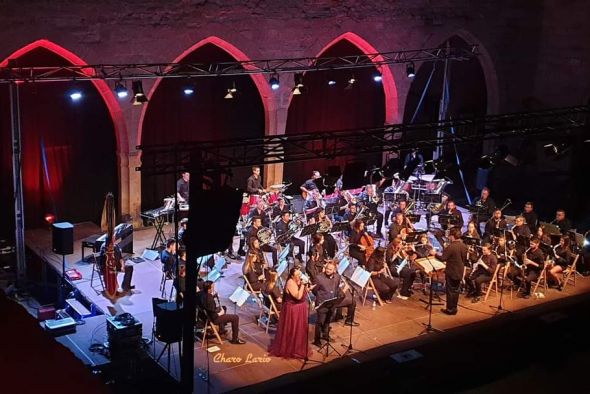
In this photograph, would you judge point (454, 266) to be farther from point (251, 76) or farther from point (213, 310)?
point (251, 76)

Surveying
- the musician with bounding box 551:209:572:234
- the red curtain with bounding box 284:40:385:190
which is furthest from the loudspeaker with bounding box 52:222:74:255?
the musician with bounding box 551:209:572:234

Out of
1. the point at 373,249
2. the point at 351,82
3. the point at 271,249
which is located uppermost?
the point at 351,82

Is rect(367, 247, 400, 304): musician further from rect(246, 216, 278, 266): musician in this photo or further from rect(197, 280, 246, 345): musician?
rect(197, 280, 246, 345): musician

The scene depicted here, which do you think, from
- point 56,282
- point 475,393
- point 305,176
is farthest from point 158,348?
point 305,176

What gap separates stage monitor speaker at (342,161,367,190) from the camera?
15.8m

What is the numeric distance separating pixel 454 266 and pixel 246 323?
152 inches

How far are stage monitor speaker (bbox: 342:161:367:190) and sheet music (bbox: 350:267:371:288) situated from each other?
96.8 inches

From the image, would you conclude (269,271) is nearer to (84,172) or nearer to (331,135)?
(331,135)

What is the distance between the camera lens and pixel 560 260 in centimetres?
1602

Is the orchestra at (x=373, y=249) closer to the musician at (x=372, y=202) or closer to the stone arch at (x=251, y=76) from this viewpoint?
the musician at (x=372, y=202)

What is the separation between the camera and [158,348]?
13.1 meters

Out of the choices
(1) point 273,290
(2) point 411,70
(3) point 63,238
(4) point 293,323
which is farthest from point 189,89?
(4) point 293,323

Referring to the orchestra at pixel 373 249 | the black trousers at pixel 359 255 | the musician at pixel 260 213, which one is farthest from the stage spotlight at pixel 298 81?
the black trousers at pixel 359 255

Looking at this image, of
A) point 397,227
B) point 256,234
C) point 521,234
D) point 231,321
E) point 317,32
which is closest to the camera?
point 231,321
